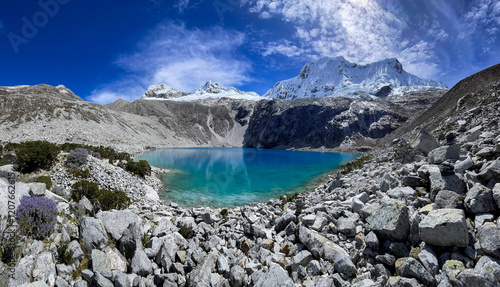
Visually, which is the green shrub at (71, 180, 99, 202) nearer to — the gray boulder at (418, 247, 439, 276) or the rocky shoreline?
the rocky shoreline

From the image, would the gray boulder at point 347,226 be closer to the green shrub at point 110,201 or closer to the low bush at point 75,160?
the green shrub at point 110,201

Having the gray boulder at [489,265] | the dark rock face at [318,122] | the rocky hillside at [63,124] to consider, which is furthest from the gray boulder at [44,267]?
the dark rock face at [318,122]

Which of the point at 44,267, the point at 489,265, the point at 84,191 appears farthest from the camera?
the point at 84,191

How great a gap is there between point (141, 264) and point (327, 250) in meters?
5.99

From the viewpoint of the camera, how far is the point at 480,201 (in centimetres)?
586

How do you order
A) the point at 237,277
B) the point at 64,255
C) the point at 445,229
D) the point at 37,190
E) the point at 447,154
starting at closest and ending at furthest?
the point at 445,229
the point at 64,255
the point at 237,277
the point at 37,190
the point at 447,154

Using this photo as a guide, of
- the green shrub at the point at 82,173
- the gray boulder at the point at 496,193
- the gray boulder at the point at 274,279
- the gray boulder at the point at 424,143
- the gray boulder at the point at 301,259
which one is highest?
the gray boulder at the point at 424,143

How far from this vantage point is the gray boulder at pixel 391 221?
6.45 meters

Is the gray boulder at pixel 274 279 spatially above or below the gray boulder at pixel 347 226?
below

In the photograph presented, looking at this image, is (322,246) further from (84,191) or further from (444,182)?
(84,191)

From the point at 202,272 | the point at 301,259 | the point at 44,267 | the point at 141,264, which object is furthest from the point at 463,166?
the point at 44,267

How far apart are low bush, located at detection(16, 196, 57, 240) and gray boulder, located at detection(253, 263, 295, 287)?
6.83 metres

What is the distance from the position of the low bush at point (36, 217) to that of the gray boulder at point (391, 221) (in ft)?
34.8

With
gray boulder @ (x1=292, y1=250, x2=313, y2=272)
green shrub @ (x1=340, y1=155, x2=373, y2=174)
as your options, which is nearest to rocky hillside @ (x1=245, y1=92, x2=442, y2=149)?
green shrub @ (x1=340, y1=155, x2=373, y2=174)
